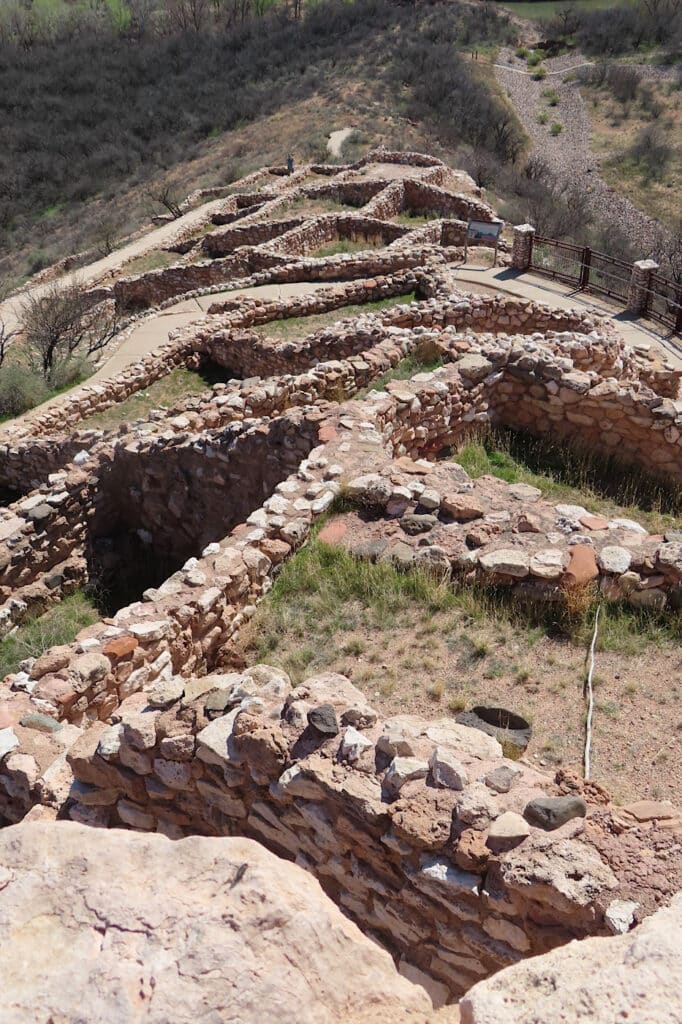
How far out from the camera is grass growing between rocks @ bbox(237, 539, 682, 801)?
4.84 meters

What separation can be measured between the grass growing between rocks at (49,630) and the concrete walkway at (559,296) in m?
9.22

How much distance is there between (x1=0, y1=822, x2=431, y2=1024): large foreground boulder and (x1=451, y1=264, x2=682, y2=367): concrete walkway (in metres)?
11.7

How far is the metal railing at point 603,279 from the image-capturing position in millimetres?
13642

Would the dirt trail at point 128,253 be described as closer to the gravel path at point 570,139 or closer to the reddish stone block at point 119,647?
the gravel path at point 570,139

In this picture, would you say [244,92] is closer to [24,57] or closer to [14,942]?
[24,57]

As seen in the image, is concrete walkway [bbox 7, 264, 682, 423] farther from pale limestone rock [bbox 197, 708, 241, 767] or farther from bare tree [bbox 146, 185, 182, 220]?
bare tree [bbox 146, 185, 182, 220]

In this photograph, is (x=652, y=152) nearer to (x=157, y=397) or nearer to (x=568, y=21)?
(x=568, y=21)

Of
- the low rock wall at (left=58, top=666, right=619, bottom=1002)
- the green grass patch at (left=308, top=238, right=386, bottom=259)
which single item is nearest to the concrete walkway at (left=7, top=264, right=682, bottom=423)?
the green grass patch at (left=308, top=238, right=386, bottom=259)

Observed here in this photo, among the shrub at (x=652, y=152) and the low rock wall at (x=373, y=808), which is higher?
the shrub at (x=652, y=152)

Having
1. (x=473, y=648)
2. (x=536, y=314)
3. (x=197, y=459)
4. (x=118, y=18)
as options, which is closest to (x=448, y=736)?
(x=473, y=648)

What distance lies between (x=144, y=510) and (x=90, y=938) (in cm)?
737

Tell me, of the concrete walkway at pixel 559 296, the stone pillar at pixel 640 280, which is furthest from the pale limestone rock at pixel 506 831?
the stone pillar at pixel 640 280

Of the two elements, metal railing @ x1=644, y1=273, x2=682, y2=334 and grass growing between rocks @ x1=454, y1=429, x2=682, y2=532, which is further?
metal railing @ x1=644, y1=273, x2=682, y2=334

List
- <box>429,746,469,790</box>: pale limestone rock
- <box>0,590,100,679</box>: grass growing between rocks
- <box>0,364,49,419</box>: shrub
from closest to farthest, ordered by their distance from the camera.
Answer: <box>429,746,469,790</box>: pale limestone rock < <box>0,590,100,679</box>: grass growing between rocks < <box>0,364,49,419</box>: shrub
